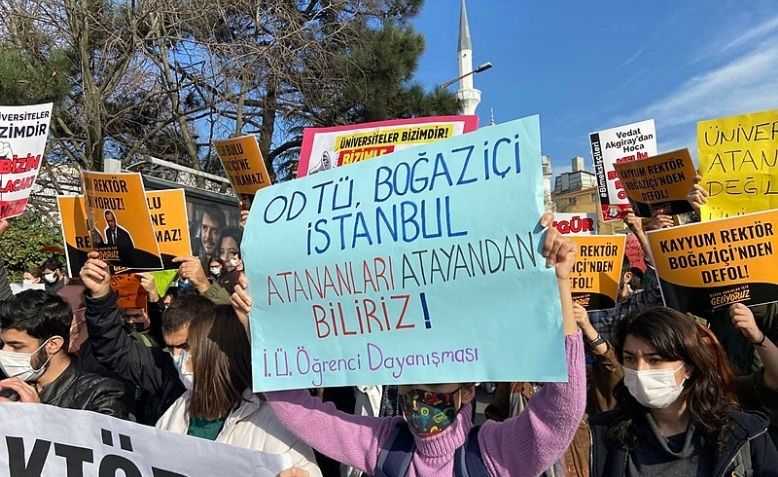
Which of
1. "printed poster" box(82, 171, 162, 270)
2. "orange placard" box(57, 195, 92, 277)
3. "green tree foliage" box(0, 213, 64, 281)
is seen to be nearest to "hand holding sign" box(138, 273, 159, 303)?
"orange placard" box(57, 195, 92, 277)

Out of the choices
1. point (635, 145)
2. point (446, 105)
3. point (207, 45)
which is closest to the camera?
point (635, 145)

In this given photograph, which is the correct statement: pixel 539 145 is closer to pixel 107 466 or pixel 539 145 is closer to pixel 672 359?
pixel 672 359

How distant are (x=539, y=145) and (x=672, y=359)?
997mm

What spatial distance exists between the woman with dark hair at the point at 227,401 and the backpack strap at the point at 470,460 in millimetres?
465

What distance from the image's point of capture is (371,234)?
73.7 inches

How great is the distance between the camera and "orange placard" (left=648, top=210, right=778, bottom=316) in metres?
2.95

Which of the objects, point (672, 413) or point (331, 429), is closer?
point (331, 429)

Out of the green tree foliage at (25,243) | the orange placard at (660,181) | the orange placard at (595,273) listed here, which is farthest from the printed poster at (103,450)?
the green tree foliage at (25,243)

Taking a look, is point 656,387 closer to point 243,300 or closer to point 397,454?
point 397,454

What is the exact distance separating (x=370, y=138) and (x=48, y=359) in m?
1.86

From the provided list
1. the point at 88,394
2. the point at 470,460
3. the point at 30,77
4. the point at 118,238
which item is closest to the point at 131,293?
the point at 118,238

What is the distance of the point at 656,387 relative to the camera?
6.98 feet

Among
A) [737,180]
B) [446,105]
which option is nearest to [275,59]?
[446,105]

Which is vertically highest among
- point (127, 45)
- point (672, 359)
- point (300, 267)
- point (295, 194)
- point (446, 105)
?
point (127, 45)
